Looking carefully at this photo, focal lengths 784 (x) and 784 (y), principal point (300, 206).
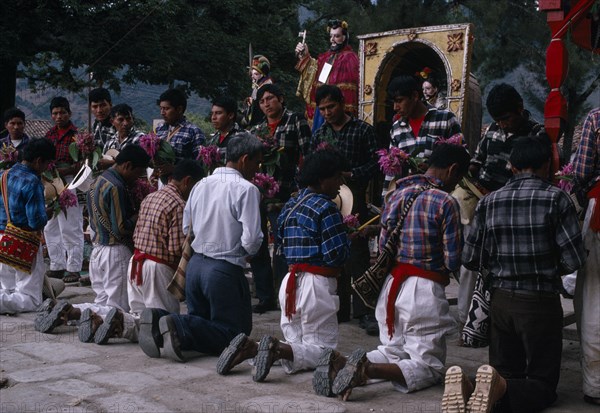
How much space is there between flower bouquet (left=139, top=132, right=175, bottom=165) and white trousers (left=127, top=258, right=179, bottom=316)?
57.8 inches

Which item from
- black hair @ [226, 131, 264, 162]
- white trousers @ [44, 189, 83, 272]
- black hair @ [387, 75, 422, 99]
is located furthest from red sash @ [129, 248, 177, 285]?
white trousers @ [44, 189, 83, 272]

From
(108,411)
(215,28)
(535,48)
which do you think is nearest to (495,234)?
(108,411)

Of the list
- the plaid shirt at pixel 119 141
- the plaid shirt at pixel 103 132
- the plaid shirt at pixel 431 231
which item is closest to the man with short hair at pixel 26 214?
the plaid shirt at pixel 119 141

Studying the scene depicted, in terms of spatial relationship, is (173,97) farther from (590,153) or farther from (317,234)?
(590,153)

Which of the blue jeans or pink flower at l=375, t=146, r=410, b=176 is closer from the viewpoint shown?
the blue jeans

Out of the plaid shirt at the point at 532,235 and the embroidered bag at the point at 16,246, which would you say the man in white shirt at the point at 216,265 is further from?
the embroidered bag at the point at 16,246

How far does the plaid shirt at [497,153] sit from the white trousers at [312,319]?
1625mm

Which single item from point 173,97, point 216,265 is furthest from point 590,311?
point 173,97

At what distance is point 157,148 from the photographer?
7598 mm

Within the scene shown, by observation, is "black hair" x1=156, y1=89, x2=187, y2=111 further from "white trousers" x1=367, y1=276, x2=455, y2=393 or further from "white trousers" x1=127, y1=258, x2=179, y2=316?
"white trousers" x1=367, y1=276, x2=455, y2=393

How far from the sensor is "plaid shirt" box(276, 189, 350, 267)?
17.7ft

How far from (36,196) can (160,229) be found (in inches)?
70.1

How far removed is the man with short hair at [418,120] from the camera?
6.33m

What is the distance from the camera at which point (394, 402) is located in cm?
476
